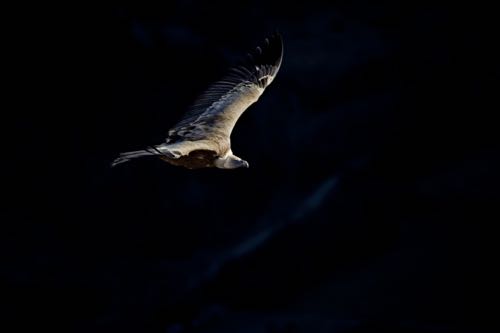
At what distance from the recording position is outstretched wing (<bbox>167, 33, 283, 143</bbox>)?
726cm

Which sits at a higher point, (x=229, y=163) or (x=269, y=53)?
(x=269, y=53)

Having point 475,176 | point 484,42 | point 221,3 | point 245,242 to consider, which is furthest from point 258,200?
point 484,42

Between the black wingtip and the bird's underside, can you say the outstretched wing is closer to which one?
the black wingtip

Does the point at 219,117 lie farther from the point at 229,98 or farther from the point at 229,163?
the point at 229,163

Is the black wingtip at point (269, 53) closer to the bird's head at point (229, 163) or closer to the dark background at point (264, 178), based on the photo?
the bird's head at point (229, 163)

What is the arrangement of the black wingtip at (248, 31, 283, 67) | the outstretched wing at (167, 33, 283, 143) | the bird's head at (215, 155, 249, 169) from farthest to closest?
the black wingtip at (248, 31, 283, 67)
the outstretched wing at (167, 33, 283, 143)
the bird's head at (215, 155, 249, 169)

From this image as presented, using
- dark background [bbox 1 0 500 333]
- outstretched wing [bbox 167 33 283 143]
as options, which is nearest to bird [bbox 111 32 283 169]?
outstretched wing [bbox 167 33 283 143]

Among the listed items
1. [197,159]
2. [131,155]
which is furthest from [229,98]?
[131,155]

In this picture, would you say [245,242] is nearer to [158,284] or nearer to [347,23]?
[158,284]

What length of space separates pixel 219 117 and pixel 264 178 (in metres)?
4.86

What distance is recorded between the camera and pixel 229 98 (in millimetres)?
7863

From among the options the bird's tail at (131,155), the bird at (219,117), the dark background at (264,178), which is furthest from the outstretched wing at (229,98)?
the dark background at (264,178)

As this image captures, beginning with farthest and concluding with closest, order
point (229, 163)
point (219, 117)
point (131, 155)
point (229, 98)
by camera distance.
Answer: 1. point (229, 98)
2. point (219, 117)
3. point (229, 163)
4. point (131, 155)

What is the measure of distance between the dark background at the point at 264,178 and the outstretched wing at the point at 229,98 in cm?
207
